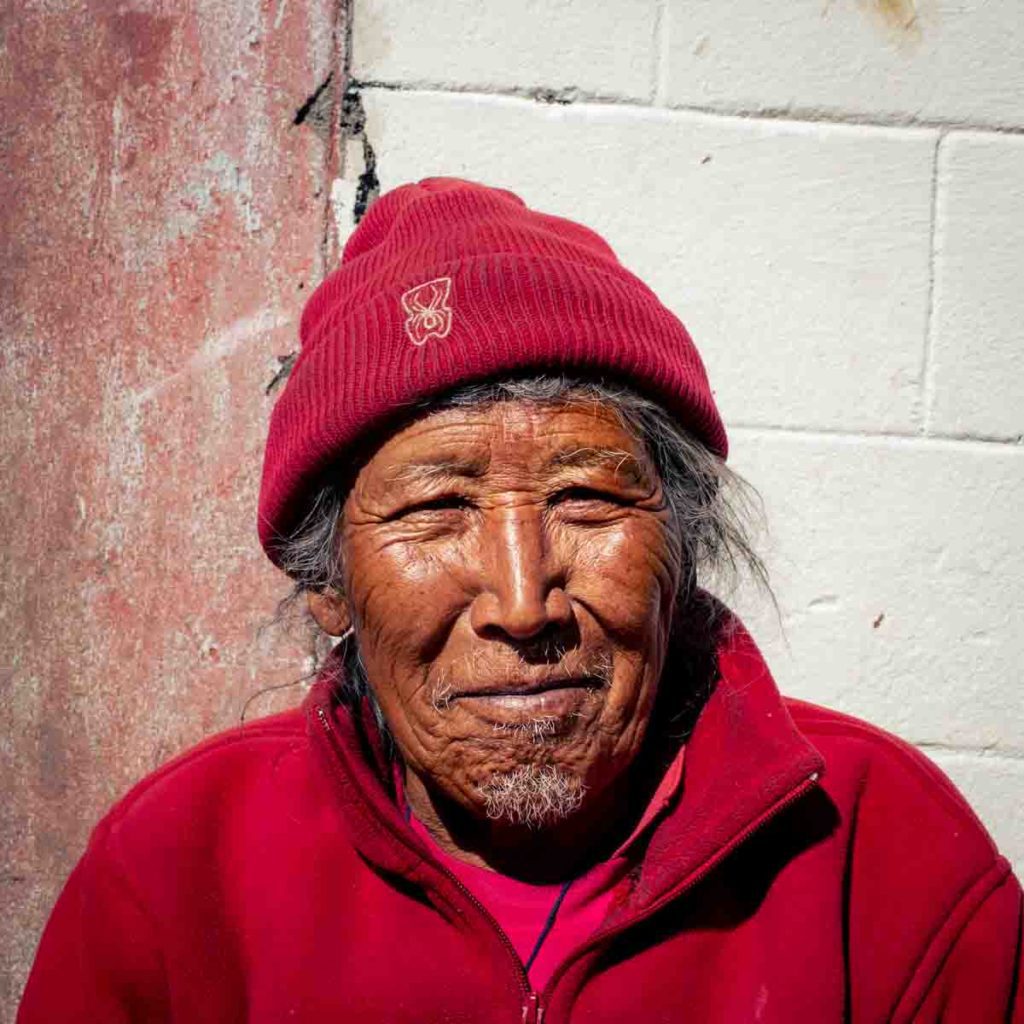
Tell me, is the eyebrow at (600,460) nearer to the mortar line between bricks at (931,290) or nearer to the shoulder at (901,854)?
the shoulder at (901,854)

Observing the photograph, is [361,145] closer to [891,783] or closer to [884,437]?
[884,437]

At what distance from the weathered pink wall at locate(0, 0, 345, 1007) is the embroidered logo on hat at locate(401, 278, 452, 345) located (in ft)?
2.50

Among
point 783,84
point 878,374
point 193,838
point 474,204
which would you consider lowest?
point 193,838

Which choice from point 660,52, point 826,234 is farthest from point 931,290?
point 660,52

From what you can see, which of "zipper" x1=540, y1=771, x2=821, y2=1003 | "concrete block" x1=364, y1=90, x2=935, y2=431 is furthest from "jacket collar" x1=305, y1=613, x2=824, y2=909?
"concrete block" x1=364, y1=90, x2=935, y2=431

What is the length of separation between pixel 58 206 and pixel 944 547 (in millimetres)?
2090

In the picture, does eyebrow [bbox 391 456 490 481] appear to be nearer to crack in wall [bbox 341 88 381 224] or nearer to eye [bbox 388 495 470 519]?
eye [bbox 388 495 470 519]

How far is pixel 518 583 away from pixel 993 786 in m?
1.64

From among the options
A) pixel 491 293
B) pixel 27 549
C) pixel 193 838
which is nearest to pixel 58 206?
pixel 27 549

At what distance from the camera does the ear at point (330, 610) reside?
1944 mm

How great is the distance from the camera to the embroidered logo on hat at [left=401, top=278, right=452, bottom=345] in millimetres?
1643

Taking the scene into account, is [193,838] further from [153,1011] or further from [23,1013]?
[23,1013]

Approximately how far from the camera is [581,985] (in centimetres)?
168

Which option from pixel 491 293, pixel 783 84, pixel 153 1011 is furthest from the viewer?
pixel 783 84
